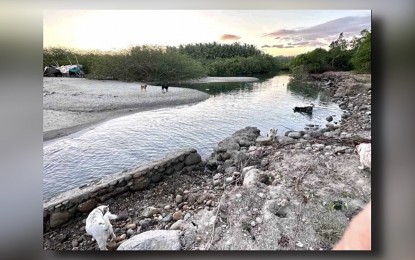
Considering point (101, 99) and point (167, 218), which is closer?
point (167, 218)

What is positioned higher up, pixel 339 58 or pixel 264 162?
pixel 339 58

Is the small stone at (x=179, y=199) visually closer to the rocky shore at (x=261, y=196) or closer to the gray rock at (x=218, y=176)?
the rocky shore at (x=261, y=196)

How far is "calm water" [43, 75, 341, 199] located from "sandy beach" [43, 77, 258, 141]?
44 mm

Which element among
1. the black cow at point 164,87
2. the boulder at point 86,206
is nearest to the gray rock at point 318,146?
the black cow at point 164,87

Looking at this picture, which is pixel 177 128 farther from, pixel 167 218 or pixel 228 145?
pixel 167 218

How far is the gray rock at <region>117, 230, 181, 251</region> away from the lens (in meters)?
2.04

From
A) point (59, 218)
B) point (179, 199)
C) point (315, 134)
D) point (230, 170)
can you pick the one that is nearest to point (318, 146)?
point (315, 134)

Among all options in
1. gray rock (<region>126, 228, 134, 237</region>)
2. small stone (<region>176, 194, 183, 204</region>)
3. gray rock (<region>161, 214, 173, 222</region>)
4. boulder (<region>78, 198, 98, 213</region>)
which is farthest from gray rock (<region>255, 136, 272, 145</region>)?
boulder (<region>78, 198, 98, 213</region>)

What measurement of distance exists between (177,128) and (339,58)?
1.04 metres

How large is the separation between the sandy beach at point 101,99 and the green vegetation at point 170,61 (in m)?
0.06

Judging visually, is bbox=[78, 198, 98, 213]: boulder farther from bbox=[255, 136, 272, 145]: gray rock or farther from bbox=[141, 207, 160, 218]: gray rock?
bbox=[255, 136, 272, 145]: gray rock

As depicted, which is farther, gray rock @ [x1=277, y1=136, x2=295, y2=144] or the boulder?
gray rock @ [x1=277, y1=136, x2=295, y2=144]

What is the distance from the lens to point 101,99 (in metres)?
2.17
